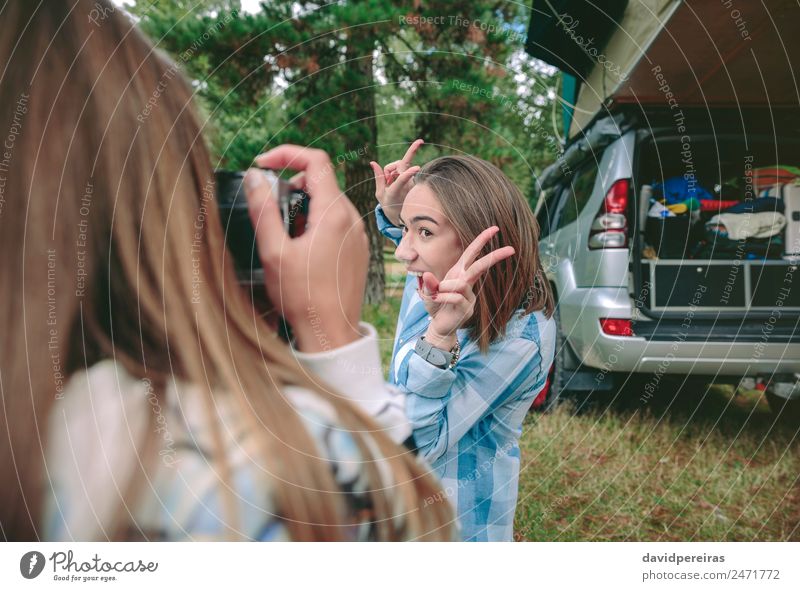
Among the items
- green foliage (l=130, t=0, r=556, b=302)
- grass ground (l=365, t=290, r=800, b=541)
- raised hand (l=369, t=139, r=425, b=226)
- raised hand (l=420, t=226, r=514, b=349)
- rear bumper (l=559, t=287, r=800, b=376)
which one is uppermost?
green foliage (l=130, t=0, r=556, b=302)

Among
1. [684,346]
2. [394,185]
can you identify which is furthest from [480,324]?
[684,346]

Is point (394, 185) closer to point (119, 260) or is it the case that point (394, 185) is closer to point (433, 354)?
point (433, 354)

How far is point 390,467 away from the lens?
31.6 inches

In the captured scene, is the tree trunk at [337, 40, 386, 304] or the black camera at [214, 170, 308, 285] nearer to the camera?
the black camera at [214, 170, 308, 285]

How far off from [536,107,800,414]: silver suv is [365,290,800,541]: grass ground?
0.22m

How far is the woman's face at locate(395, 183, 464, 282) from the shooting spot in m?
1.13

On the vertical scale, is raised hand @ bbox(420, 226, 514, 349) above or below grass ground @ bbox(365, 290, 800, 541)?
above

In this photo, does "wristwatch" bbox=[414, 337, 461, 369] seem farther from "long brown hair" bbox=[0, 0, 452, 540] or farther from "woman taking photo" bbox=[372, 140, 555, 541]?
"long brown hair" bbox=[0, 0, 452, 540]

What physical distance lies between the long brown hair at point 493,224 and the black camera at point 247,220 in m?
0.28

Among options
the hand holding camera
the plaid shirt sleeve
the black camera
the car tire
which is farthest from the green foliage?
the car tire

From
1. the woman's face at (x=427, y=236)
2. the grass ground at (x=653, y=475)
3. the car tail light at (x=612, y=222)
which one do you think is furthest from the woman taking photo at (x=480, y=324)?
the car tail light at (x=612, y=222)

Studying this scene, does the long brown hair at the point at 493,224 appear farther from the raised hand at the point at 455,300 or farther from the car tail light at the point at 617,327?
the car tail light at the point at 617,327

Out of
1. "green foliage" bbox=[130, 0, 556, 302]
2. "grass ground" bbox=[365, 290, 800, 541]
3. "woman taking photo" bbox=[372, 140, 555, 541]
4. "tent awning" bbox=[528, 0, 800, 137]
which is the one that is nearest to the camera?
"woman taking photo" bbox=[372, 140, 555, 541]
